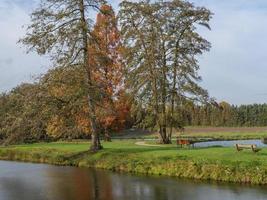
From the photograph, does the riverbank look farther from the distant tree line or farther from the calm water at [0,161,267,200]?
the distant tree line

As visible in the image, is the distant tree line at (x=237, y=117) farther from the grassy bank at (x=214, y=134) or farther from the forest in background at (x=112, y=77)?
the forest in background at (x=112, y=77)

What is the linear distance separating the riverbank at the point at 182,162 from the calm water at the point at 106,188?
4.63 ft

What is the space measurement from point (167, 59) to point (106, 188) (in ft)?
78.3

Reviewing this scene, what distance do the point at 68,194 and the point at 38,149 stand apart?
2462cm

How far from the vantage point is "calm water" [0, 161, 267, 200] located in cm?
2580

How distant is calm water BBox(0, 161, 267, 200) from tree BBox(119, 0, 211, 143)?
14771mm

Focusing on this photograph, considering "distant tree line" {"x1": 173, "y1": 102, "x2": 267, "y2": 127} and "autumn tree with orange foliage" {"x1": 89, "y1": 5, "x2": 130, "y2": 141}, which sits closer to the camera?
"autumn tree with orange foliage" {"x1": 89, "y1": 5, "x2": 130, "y2": 141}

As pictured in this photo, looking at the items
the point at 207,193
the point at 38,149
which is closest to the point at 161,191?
the point at 207,193

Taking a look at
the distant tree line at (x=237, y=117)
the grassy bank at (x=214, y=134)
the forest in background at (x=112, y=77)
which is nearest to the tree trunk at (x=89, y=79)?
the forest in background at (x=112, y=77)

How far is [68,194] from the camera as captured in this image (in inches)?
1093

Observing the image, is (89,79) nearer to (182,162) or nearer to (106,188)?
(182,162)

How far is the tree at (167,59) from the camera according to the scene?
49.8 meters

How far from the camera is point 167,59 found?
166 feet

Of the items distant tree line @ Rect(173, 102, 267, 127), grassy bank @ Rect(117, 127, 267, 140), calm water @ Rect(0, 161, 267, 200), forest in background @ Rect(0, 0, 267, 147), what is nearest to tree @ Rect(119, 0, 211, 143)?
forest in background @ Rect(0, 0, 267, 147)
